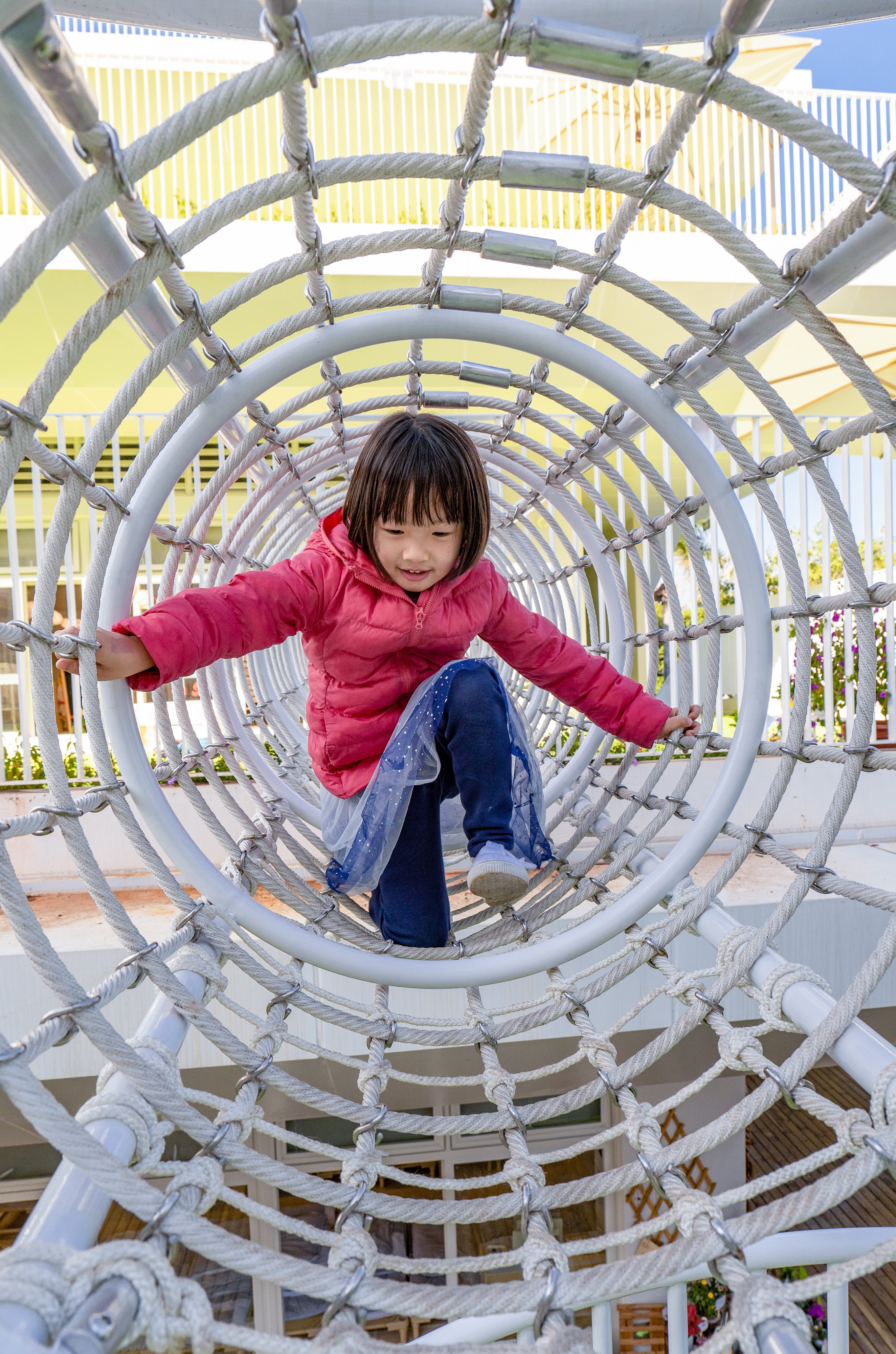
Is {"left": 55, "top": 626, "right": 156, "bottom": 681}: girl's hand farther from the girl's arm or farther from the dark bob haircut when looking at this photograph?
the dark bob haircut

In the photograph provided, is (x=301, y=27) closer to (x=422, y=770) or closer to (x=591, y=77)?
(x=591, y=77)

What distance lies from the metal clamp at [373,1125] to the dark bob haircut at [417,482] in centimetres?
61

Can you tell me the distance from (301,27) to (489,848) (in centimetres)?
84

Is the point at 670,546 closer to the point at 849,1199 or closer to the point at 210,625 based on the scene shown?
the point at 849,1199

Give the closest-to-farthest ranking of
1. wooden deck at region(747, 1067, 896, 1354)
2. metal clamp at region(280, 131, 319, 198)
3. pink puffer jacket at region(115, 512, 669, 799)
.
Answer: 1. metal clamp at region(280, 131, 319, 198)
2. pink puffer jacket at region(115, 512, 669, 799)
3. wooden deck at region(747, 1067, 896, 1354)

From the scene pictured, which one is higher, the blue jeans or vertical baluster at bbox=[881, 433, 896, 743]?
vertical baluster at bbox=[881, 433, 896, 743]

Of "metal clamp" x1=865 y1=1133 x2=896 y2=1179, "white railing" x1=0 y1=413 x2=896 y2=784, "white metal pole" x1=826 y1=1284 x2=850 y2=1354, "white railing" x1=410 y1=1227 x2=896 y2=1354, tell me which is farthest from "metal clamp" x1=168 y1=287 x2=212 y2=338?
"white railing" x1=0 y1=413 x2=896 y2=784

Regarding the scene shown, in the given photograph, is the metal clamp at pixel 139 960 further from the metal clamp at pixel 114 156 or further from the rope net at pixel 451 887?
the metal clamp at pixel 114 156

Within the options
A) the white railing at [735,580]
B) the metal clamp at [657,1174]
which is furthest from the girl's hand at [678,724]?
the white railing at [735,580]

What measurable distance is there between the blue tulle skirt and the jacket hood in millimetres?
102

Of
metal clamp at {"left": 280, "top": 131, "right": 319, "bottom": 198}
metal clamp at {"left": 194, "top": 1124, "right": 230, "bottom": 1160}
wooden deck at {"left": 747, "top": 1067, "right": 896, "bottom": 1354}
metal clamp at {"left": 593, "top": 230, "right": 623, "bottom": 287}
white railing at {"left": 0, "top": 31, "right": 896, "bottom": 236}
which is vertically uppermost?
white railing at {"left": 0, "top": 31, "right": 896, "bottom": 236}

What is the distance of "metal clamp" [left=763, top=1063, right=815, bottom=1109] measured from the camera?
0.63 metres

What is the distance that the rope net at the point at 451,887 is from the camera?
454 millimetres

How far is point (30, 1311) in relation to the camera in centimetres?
37
